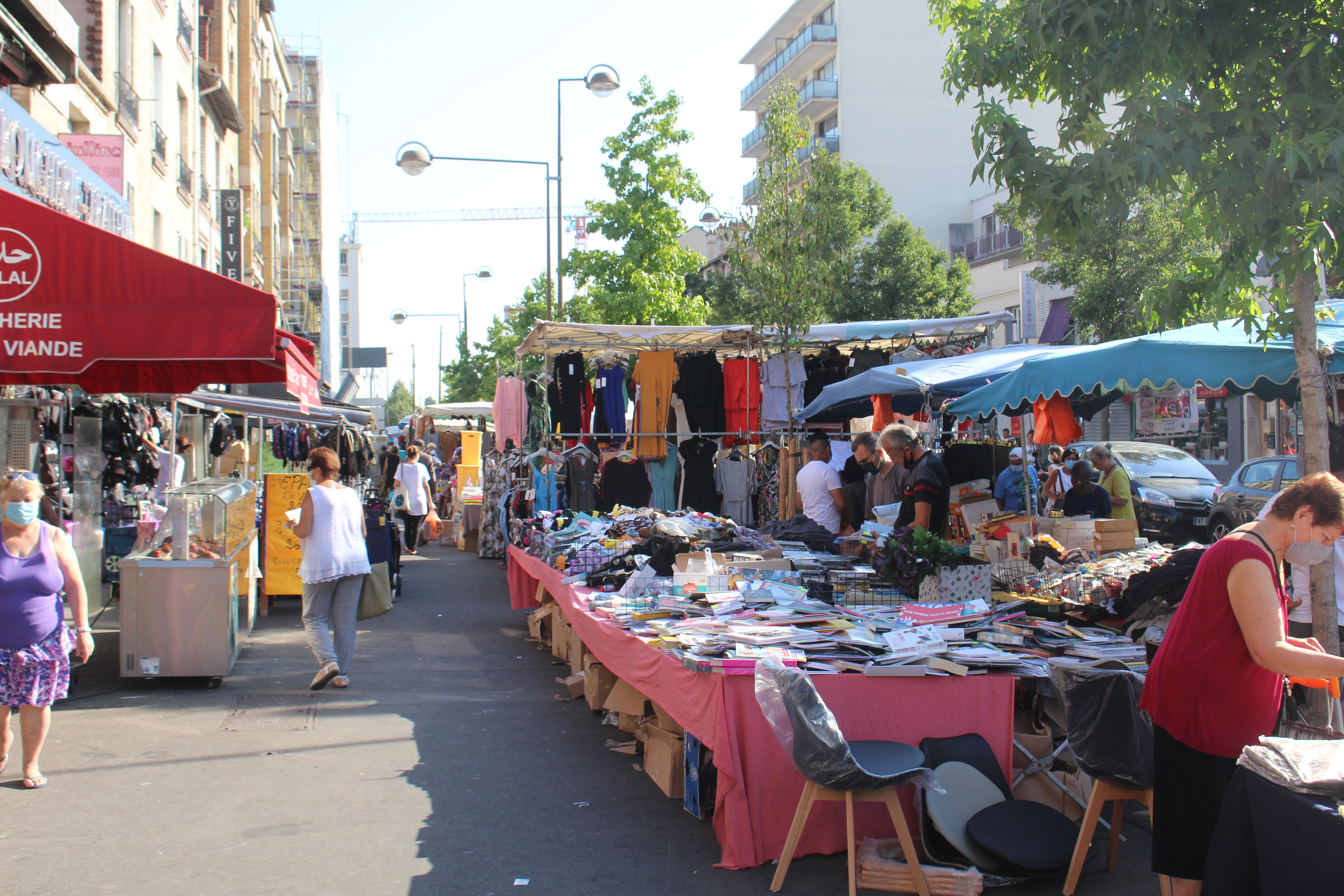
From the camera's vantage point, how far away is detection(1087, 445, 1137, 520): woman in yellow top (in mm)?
11773

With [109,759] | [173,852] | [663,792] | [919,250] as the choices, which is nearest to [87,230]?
[109,759]

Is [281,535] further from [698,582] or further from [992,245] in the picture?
[992,245]

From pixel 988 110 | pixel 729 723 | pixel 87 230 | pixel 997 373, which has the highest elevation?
pixel 988 110

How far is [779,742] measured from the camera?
451 cm

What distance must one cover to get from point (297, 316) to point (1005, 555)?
41.9 metres

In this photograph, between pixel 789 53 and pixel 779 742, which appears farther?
pixel 789 53

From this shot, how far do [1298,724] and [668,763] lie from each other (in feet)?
9.93

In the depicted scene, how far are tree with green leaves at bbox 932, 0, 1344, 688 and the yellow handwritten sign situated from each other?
340 inches

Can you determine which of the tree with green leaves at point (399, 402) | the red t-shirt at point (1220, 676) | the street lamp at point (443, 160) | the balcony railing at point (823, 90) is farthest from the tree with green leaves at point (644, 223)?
the tree with green leaves at point (399, 402)

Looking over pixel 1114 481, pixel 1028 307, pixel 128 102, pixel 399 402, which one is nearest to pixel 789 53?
pixel 1028 307

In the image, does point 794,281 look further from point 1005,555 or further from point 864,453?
point 1005,555

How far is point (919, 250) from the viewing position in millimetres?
29375

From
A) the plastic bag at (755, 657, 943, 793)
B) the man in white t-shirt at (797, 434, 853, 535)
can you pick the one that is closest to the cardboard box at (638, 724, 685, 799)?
the plastic bag at (755, 657, 943, 793)

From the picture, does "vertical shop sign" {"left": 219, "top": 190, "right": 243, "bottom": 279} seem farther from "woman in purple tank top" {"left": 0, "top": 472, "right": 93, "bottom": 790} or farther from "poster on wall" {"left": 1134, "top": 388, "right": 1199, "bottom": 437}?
"poster on wall" {"left": 1134, "top": 388, "right": 1199, "bottom": 437}
